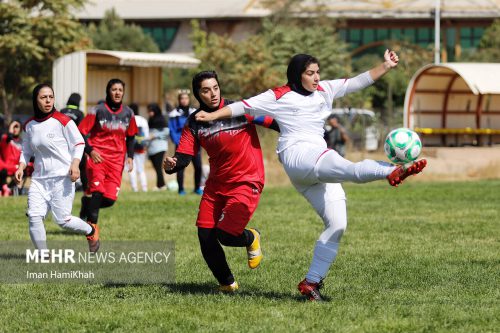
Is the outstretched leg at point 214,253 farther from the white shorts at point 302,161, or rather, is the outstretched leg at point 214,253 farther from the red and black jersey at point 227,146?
the white shorts at point 302,161

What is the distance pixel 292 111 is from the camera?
338 inches

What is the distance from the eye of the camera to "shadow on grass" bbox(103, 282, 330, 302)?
8.89m

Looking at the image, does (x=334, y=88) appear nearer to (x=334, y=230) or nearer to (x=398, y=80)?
(x=334, y=230)

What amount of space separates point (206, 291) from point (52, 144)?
281cm

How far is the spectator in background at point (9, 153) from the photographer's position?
2175 centimetres

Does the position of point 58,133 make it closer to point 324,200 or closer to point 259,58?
point 324,200

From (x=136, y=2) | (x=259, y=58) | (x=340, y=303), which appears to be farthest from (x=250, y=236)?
(x=136, y=2)

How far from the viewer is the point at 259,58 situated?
47.9 meters

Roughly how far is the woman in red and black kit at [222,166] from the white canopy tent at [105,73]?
1928 centimetres

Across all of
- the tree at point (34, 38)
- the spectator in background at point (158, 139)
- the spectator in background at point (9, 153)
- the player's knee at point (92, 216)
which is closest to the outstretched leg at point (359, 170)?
the player's knee at point (92, 216)

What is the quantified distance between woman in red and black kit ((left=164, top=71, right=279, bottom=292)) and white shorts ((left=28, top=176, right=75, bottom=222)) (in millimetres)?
2735

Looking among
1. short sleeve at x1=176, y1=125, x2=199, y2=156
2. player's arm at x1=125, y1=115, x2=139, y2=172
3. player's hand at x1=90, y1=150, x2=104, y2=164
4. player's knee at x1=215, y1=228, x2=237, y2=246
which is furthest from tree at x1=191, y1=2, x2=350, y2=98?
player's knee at x1=215, y1=228, x2=237, y2=246

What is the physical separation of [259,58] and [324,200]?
39.7 m

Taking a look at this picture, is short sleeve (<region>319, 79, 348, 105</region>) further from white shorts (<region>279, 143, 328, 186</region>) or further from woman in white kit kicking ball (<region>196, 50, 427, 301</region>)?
white shorts (<region>279, 143, 328, 186</region>)
